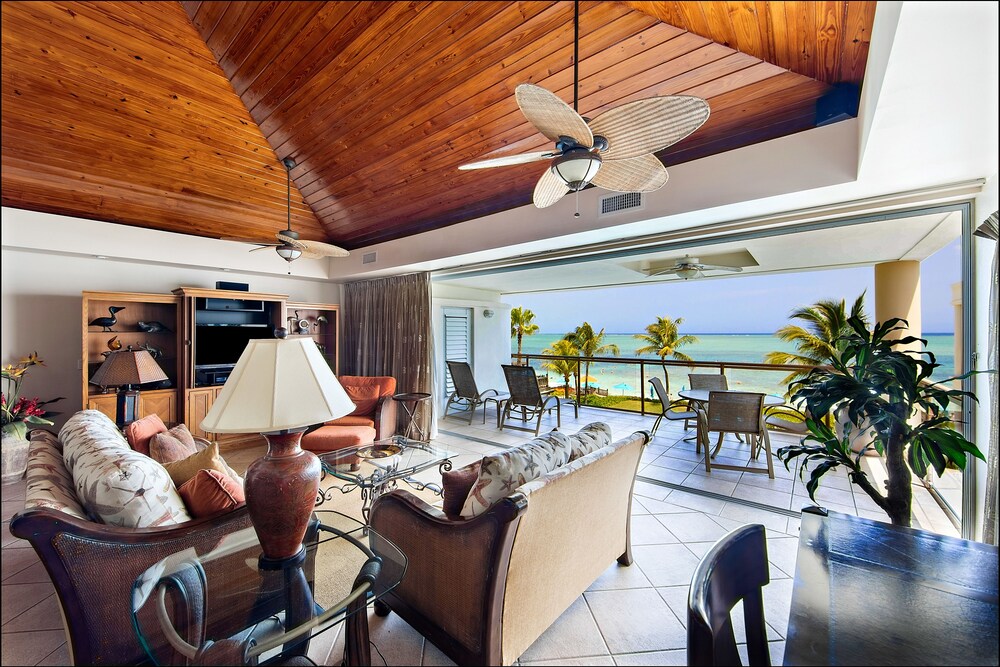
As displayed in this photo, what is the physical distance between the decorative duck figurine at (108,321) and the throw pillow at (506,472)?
4.42 metres

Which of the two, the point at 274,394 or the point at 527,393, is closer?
the point at 274,394

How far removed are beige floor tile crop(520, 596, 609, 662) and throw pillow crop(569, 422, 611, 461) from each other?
723mm

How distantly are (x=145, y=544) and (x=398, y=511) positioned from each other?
87 centimetres

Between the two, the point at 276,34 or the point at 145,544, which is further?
the point at 276,34

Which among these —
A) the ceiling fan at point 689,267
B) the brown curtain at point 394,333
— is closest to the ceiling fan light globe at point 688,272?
the ceiling fan at point 689,267

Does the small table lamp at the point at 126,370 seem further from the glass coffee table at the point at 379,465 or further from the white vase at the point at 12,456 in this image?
the white vase at the point at 12,456

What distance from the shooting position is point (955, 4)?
935mm

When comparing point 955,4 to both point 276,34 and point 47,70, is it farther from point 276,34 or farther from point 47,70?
point 276,34

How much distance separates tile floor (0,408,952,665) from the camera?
1.57 metres

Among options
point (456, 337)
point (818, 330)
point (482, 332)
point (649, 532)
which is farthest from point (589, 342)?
point (649, 532)

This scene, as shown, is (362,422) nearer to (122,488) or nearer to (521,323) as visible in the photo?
(122,488)

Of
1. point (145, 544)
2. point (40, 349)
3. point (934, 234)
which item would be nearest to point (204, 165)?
point (40, 349)

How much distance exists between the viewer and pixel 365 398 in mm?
4531

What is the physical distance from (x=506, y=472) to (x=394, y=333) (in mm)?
4134
